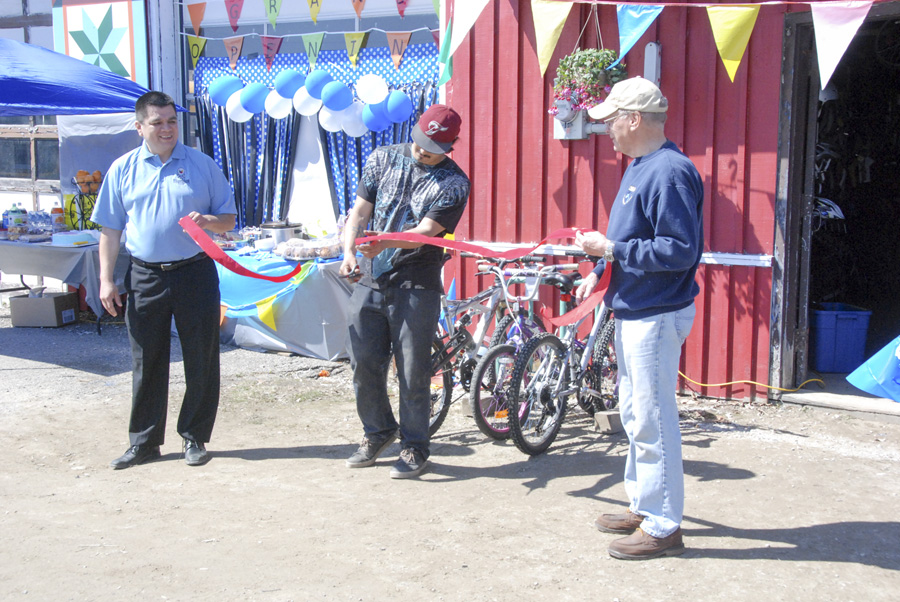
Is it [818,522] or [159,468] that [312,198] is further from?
[818,522]

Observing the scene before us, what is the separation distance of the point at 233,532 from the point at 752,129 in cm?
428

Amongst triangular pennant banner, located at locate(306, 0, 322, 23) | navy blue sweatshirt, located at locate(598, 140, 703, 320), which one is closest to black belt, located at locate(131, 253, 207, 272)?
navy blue sweatshirt, located at locate(598, 140, 703, 320)

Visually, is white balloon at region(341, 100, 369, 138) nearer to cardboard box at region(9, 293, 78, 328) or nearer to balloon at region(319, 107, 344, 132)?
balloon at region(319, 107, 344, 132)

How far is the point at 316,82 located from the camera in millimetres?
8016

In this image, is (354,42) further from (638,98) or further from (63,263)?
(638,98)

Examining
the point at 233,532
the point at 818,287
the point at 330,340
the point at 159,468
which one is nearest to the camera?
the point at 233,532

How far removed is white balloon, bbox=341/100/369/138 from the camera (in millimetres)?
8180

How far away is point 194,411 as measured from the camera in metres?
4.87

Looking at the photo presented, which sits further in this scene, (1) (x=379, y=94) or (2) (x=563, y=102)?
(1) (x=379, y=94)

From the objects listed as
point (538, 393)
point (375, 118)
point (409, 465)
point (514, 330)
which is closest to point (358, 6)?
point (375, 118)

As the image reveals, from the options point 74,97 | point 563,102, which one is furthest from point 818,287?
point 74,97

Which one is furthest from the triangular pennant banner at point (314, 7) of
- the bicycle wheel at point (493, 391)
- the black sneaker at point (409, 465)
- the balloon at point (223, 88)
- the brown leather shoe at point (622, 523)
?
the brown leather shoe at point (622, 523)

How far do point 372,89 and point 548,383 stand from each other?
401cm

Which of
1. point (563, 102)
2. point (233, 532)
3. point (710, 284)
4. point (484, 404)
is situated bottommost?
point (233, 532)
